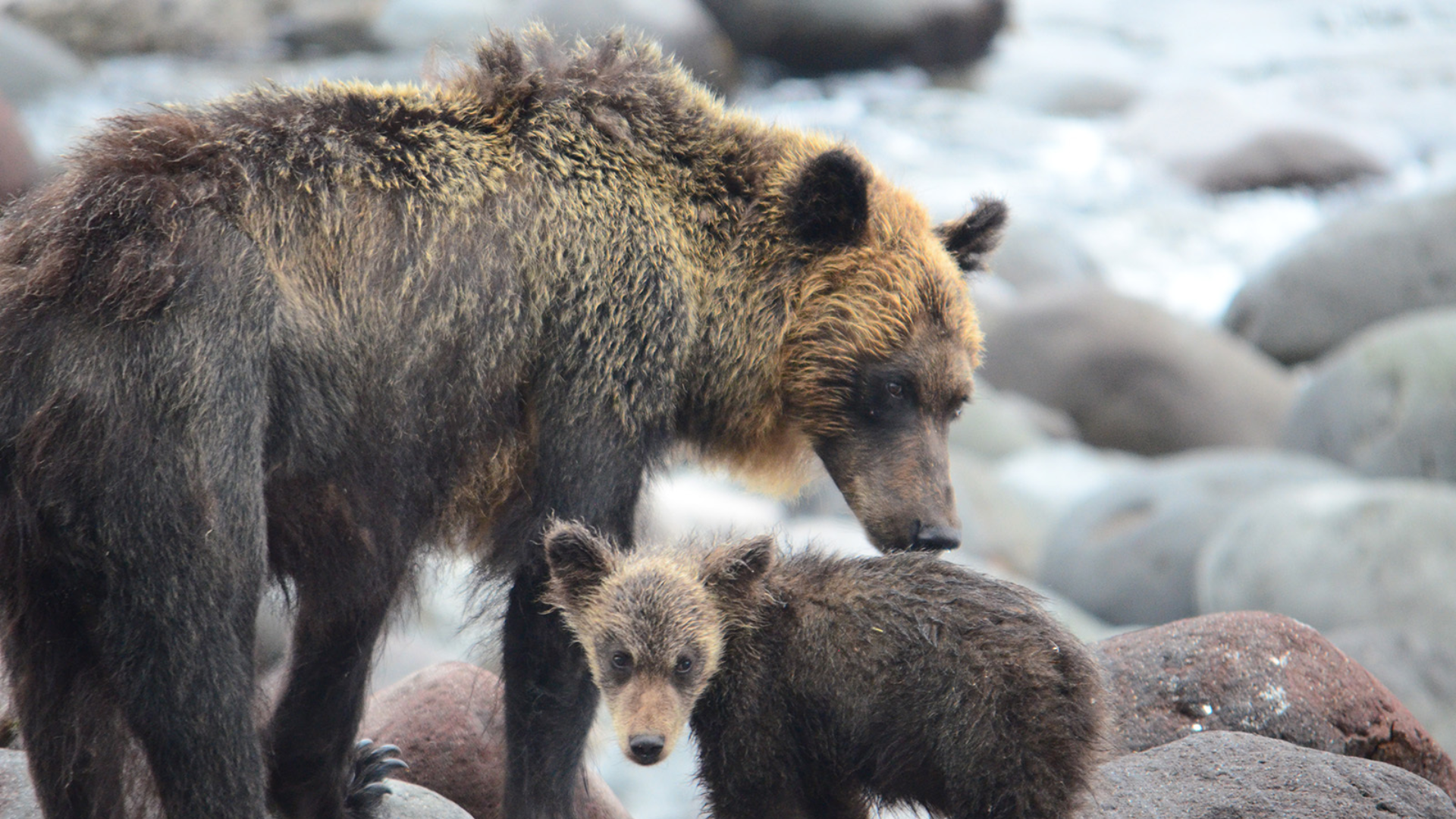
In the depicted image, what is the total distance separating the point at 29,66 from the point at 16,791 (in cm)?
2144

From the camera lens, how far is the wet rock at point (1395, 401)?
15.9 m

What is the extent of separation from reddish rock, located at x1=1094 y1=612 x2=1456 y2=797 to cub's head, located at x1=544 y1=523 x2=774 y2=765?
2.03 meters

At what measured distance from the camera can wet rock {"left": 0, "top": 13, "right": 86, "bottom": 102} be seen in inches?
947

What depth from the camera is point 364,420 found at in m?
5.12

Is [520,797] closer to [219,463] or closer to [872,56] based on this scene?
[219,463]

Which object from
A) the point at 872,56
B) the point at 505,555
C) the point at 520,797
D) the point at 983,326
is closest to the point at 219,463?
the point at 505,555

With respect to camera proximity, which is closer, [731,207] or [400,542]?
[400,542]

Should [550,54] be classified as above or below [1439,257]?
above

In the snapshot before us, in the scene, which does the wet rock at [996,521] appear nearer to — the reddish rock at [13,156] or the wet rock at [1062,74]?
the reddish rock at [13,156]

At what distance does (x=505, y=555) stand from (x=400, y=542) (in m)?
0.47

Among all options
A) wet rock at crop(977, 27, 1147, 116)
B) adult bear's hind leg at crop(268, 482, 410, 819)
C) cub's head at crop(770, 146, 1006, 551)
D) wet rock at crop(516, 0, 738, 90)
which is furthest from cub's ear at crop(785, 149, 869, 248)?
wet rock at crop(977, 27, 1147, 116)

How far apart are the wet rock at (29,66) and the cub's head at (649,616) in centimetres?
2166

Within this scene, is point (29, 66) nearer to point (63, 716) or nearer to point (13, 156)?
point (13, 156)

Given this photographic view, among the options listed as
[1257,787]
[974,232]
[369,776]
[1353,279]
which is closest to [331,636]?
[369,776]
